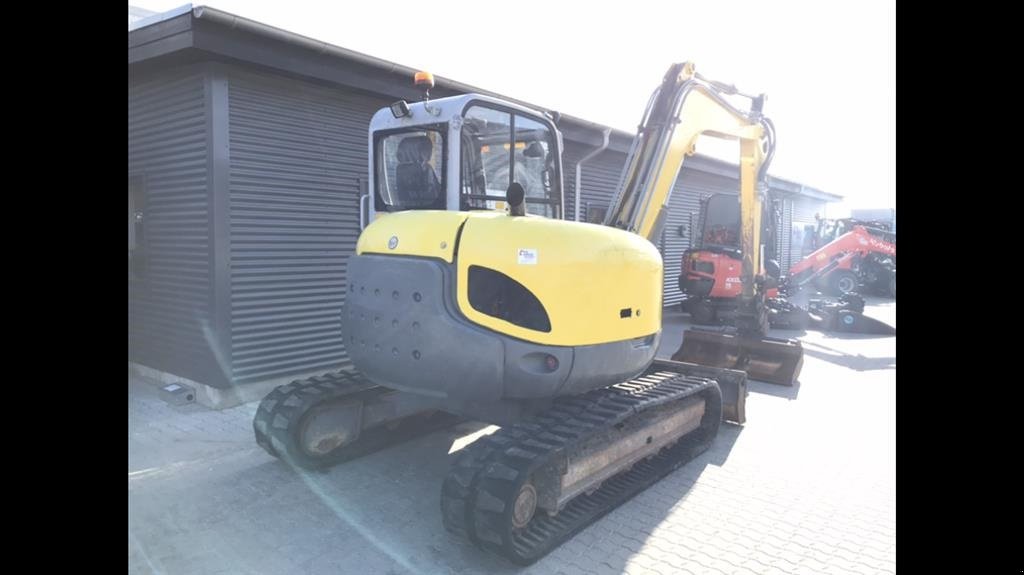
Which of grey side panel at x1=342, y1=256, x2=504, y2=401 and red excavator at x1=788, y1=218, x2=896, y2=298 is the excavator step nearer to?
grey side panel at x1=342, y1=256, x2=504, y2=401

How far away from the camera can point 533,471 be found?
3678 mm

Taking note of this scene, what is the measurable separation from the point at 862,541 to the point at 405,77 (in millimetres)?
6551

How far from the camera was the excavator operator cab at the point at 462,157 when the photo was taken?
438cm

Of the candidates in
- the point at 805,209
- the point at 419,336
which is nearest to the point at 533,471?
the point at 419,336

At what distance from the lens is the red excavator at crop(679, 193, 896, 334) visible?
13.0m

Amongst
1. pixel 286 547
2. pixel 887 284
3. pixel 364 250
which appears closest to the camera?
pixel 286 547

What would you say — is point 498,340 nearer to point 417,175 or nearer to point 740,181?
point 417,175

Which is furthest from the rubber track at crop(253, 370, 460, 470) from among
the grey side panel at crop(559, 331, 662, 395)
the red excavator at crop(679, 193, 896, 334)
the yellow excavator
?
the red excavator at crop(679, 193, 896, 334)

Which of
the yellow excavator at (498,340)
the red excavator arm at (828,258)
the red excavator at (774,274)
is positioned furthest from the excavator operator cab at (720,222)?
the yellow excavator at (498,340)

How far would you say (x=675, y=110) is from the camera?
632cm

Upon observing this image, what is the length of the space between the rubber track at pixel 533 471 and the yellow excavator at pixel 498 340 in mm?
12

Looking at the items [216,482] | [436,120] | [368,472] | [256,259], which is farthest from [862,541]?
[256,259]

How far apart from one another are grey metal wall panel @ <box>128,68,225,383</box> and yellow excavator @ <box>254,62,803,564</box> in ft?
8.04

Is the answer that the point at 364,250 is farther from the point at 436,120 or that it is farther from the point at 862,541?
the point at 862,541
